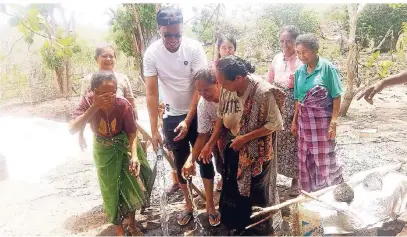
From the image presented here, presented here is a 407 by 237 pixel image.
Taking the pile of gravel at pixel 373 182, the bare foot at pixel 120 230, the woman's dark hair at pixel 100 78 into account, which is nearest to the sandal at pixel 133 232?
the bare foot at pixel 120 230

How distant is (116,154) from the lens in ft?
9.61

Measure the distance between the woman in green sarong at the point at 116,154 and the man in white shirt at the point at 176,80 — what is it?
269 mm

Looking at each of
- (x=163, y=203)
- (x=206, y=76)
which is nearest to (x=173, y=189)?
(x=163, y=203)

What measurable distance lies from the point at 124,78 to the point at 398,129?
15.2 feet

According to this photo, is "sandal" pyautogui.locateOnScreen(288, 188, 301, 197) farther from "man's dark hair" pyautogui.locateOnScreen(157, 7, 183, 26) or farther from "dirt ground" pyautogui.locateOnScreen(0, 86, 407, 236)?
"man's dark hair" pyautogui.locateOnScreen(157, 7, 183, 26)

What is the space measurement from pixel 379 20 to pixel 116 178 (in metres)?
12.8

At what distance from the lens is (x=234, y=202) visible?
9.37ft

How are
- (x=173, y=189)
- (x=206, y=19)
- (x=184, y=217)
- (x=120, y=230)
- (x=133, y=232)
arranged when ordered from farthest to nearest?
(x=206, y=19), (x=173, y=189), (x=184, y=217), (x=133, y=232), (x=120, y=230)

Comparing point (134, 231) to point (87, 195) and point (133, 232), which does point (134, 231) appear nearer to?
point (133, 232)

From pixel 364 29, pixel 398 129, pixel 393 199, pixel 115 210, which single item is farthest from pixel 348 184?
pixel 364 29

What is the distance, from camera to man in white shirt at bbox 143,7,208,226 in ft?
9.84

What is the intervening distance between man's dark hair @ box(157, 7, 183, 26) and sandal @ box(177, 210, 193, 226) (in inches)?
65.9

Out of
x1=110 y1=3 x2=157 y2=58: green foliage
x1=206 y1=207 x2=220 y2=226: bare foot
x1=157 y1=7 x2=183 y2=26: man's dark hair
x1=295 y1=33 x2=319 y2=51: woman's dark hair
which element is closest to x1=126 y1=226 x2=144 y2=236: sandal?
x1=206 y1=207 x2=220 y2=226: bare foot

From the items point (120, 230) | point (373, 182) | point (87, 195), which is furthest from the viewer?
point (87, 195)
